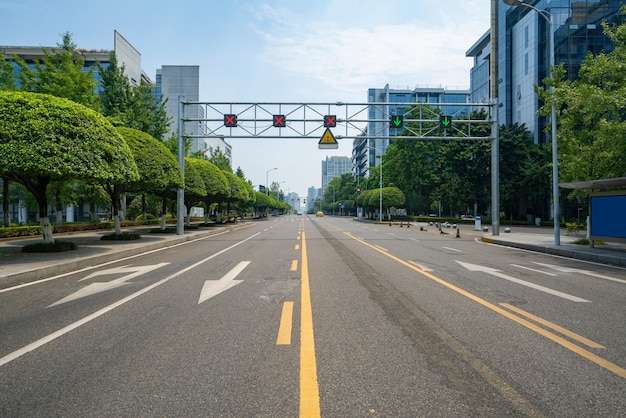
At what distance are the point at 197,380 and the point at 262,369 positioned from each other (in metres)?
0.57

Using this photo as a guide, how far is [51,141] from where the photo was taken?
11227 millimetres

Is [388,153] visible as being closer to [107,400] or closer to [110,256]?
[110,256]

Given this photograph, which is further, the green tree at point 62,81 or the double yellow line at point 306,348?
the green tree at point 62,81

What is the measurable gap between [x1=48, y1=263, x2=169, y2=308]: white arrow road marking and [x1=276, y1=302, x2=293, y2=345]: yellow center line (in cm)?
376

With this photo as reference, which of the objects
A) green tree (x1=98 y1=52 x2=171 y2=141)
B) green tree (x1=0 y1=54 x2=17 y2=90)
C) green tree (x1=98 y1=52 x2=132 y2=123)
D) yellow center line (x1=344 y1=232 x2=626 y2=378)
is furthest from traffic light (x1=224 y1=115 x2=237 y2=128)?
yellow center line (x1=344 y1=232 x2=626 y2=378)

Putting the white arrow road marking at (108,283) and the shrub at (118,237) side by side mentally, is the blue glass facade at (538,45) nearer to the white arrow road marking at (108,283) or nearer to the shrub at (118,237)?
the shrub at (118,237)

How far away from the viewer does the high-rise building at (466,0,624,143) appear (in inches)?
1709

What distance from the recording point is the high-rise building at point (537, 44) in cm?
4341

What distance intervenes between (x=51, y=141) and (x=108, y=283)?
552cm

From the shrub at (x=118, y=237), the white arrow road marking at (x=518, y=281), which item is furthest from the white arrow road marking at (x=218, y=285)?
the shrub at (x=118, y=237)

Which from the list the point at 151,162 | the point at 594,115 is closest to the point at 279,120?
the point at 151,162

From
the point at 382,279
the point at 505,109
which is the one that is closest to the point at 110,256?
the point at 382,279

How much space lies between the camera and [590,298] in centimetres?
681

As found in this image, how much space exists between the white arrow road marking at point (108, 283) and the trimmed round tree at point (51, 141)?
3.50m
